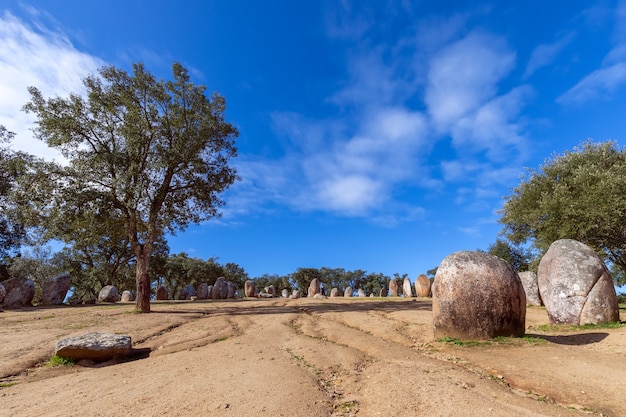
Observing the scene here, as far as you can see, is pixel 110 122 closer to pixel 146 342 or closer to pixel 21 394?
pixel 146 342

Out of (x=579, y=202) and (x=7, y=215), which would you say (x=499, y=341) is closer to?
(x=579, y=202)

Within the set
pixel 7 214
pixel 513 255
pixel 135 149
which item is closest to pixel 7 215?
pixel 7 214

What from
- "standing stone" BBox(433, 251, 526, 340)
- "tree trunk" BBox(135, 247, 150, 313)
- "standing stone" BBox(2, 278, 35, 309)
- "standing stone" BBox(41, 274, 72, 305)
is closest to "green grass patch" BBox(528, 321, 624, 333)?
"standing stone" BBox(433, 251, 526, 340)

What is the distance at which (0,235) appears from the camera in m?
30.0

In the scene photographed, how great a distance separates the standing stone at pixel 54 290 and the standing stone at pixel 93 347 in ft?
72.4

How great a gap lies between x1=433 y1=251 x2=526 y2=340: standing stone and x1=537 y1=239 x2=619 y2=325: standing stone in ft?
15.5

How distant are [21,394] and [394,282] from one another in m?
42.4

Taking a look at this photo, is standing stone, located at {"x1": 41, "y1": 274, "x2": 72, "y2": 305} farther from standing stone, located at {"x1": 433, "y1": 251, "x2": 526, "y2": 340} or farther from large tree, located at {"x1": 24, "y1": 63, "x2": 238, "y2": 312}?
standing stone, located at {"x1": 433, "y1": 251, "x2": 526, "y2": 340}

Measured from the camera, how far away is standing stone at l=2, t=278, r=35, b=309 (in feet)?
77.4

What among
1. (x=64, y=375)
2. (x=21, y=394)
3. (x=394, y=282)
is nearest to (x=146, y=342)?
(x=64, y=375)

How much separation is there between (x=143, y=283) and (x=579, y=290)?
66.1ft

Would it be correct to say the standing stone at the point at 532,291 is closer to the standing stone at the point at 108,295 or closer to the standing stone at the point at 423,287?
the standing stone at the point at 423,287

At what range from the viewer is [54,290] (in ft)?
86.2

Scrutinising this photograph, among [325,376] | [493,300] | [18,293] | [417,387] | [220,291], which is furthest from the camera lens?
[220,291]
